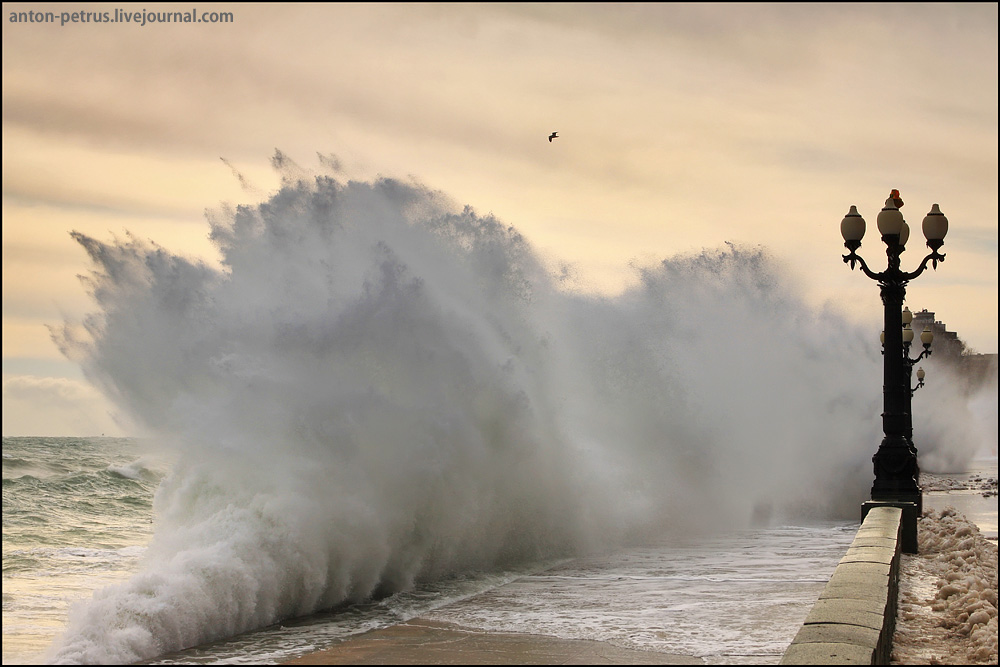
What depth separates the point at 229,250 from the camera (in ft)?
42.8

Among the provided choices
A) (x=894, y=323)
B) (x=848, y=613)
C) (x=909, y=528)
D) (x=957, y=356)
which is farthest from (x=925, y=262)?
(x=957, y=356)

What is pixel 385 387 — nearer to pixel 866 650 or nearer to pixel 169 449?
pixel 169 449

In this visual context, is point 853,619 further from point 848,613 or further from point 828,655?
point 828,655

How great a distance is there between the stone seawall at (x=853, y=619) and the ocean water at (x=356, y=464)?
1538 millimetres

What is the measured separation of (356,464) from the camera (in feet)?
36.4

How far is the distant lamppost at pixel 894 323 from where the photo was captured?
1081 centimetres

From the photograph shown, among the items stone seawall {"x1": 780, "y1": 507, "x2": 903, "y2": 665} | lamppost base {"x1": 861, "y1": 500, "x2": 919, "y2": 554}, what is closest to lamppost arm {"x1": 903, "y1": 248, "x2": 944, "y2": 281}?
lamppost base {"x1": 861, "y1": 500, "x2": 919, "y2": 554}

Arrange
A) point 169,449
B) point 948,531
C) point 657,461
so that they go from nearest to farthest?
point 948,531, point 169,449, point 657,461

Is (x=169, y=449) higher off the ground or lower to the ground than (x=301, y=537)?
higher

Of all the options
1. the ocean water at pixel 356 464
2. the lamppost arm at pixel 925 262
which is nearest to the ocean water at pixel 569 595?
the ocean water at pixel 356 464

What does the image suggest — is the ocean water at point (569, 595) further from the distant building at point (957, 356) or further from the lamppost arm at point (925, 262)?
the distant building at point (957, 356)

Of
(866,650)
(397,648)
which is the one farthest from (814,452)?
(866,650)

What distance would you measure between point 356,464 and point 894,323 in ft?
20.2

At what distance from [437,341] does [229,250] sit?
9.65ft
